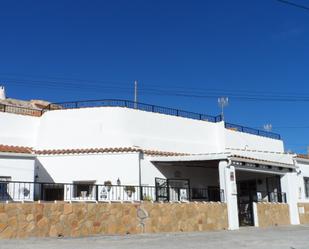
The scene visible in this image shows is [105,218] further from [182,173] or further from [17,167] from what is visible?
[182,173]

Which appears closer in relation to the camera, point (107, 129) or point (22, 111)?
point (107, 129)

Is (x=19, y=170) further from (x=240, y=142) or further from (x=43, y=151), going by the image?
(x=240, y=142)

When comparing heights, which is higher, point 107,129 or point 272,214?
point 107,129

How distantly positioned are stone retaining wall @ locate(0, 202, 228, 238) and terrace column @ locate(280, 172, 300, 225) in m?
6.00

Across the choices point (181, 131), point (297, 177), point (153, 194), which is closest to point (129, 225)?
point (153, 194)

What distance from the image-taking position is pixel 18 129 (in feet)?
75.2

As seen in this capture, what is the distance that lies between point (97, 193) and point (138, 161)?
4.20 metres

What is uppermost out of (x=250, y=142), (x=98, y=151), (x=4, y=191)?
(x=250, y=142)

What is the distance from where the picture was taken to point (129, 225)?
16.7m

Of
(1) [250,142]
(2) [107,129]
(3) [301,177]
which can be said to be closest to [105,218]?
(2) [107,129]

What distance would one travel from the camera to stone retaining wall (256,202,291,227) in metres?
22.1

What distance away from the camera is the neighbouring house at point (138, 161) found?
19.6 meters

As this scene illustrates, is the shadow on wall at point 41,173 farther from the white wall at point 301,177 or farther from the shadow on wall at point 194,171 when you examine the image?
the white wall at point 301,177

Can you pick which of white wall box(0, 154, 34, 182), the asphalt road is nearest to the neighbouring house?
white wall box(0, 154, 34, 182)
